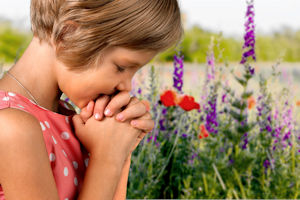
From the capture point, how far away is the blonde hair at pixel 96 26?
107 centimetres

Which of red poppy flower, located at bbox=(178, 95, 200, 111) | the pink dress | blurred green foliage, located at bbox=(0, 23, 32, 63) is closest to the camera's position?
the pink dress

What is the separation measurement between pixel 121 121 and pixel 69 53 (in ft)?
0.87

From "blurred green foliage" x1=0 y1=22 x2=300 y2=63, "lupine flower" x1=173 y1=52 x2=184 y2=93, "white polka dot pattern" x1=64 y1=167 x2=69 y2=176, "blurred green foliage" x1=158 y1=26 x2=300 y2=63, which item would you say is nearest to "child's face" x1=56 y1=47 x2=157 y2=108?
"white polka dot pattern" x1=64 y1=167 x2=69 y2=176

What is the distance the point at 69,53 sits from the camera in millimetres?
1104

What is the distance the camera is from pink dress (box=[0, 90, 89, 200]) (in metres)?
1.02

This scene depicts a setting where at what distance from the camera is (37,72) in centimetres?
111

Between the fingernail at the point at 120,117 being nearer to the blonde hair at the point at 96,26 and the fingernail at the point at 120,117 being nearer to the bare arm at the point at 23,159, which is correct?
the blonde hair at the point at 96,26

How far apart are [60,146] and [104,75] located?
24 centimetres

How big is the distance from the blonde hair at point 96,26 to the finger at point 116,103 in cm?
13

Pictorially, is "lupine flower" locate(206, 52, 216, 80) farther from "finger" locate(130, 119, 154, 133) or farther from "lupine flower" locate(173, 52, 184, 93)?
"finger" locate(130, 119, 154, 133)

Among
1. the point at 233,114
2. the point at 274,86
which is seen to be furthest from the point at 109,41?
the point at 274,86

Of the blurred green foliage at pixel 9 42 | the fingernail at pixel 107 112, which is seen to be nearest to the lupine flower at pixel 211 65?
the fingernail at pixel 107 112

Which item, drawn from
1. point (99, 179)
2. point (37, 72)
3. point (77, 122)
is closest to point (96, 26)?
point (37, 72)

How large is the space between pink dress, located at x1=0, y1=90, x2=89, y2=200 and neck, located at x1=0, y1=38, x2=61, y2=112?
0.19ft
